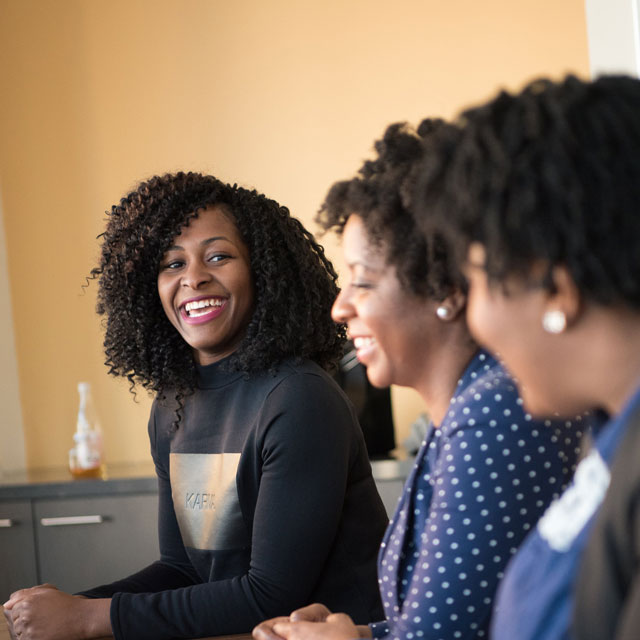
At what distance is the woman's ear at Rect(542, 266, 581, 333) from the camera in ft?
2.33

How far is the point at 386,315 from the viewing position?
3.98 ft

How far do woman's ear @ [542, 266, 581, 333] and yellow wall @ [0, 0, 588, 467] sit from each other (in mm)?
2759

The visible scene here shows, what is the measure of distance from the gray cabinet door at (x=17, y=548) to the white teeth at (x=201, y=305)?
1706 millimetres

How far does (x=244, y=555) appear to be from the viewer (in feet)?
5.47

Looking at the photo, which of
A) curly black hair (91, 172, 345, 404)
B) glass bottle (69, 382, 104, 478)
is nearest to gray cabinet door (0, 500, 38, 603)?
glass bottle (69, 382, 104, 478)

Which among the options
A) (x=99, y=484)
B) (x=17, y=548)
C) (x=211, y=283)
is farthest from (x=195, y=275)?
(x=17, y=548)

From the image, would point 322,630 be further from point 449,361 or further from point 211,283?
point 211,283

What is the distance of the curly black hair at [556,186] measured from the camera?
0.69 meters

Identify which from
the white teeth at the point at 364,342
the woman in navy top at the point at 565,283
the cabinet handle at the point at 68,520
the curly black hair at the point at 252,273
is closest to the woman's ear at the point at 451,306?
the white teeth at the point at 364,342

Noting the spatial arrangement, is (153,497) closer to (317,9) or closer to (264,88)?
(264,88)

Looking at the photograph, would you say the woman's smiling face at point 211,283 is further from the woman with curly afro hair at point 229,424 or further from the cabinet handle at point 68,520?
the cabinet handle at point 68,520

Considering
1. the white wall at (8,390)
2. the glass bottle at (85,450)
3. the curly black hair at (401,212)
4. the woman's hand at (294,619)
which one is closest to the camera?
the curly black hair at (401,212)

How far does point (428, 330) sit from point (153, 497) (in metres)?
2.09

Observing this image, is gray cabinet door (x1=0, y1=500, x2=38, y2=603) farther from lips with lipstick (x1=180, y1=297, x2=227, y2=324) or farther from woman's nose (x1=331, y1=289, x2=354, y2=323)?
woman's nose (x1=331, y1=289, x2=354, y2=323)
